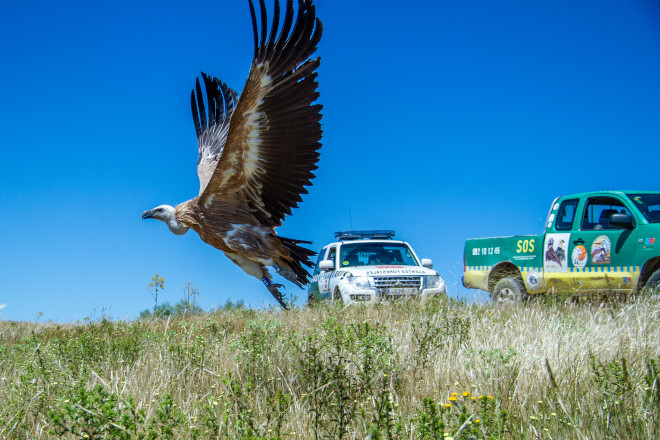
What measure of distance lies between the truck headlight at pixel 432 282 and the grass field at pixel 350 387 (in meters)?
4.51

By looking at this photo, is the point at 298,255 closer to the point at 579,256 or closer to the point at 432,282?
the point at 432,282

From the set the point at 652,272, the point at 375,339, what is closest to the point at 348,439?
the point at 375,339

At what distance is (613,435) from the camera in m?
2.92

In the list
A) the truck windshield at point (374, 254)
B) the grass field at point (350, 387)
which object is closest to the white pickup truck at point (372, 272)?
the truck windshield at point (374, 254)

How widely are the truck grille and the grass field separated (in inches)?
168

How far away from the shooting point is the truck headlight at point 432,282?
10.3 metres

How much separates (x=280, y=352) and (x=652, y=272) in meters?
6.63

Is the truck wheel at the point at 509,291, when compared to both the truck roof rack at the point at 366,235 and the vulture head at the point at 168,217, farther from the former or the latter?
the vulture head at the point at 168,217

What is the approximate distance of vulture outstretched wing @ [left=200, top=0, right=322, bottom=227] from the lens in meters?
5.62

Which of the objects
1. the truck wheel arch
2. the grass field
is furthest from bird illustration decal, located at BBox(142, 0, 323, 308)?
the truck wheel arch

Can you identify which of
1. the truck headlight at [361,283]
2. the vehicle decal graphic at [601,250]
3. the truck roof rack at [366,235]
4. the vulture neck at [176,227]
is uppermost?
Result: the truck roof rack at [366,235]

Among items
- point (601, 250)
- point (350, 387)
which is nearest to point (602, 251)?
point (601, 250)

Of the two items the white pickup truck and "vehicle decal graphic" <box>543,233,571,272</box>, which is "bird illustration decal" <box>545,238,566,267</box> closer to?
"vehicle decal graphic" <box>543,233,571,272</box>

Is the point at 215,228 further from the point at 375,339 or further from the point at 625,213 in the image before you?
the point at 625,213
